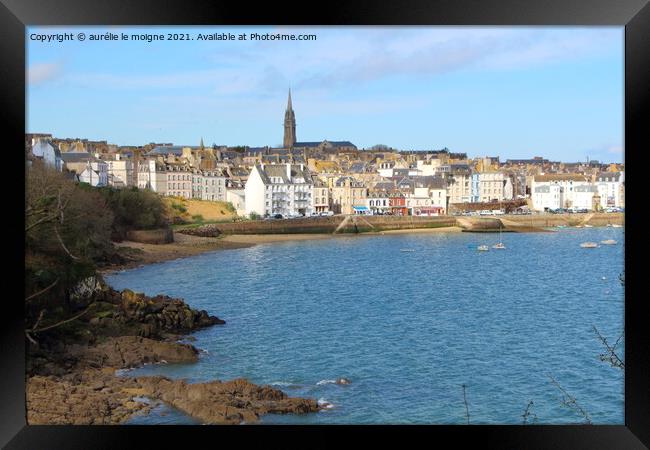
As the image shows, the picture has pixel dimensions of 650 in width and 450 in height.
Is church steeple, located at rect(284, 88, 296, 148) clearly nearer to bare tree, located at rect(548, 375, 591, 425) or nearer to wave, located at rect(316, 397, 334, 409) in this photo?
wave, located at rect(316, 397, 334, 409)

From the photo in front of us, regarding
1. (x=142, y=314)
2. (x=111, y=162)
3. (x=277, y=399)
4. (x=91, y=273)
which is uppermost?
(x=111, y=162)

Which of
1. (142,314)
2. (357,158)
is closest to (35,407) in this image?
(142,314)

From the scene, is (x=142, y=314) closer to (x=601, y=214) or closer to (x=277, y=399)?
(x=277, y=399)

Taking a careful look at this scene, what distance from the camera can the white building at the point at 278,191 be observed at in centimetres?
802

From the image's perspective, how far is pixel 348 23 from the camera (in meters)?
3.07

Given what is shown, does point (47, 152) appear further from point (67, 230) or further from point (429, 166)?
point (429, 166)

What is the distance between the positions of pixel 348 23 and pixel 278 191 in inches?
200

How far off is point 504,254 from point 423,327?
353 centimetres

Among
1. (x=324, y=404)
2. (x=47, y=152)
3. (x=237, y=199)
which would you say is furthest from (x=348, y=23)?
(x=237, y=199)

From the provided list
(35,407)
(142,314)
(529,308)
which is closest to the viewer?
(35,407)

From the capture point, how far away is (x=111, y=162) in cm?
728

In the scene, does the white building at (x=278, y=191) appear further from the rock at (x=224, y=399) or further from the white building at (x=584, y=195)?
the white building at (x=584, y=195)

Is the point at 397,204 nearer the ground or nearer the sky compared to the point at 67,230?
nearer the sky

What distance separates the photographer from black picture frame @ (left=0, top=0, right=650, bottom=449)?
10.1 feet
